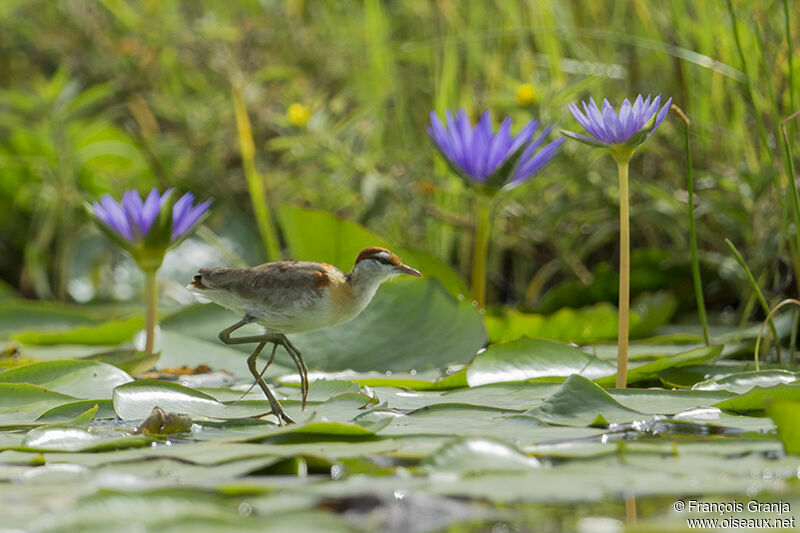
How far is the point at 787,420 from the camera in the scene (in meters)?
1.57

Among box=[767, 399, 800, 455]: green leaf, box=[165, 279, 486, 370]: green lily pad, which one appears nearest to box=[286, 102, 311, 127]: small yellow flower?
box=[165, 279, 486, 370]: green lily pad

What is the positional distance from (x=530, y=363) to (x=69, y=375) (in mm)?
1222

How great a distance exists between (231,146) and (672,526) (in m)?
4.00

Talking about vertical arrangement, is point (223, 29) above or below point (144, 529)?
above

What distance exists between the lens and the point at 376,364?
271 centimetres

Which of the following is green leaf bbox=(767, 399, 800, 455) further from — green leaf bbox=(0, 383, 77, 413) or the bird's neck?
green leaf bbox=(0, 383, 77, 413)

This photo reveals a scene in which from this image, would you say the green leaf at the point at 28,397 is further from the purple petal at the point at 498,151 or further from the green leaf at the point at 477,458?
the purple petal at the point at 498,151

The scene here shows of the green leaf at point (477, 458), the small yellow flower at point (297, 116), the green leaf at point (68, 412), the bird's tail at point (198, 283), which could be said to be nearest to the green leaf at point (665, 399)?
the green leaf at point (477, 458)

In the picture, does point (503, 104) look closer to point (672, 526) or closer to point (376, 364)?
point (376, 364)

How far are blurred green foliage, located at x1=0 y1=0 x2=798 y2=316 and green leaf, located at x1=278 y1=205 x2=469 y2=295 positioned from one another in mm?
439

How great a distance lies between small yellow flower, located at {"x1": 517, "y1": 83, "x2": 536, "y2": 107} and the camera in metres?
3.38

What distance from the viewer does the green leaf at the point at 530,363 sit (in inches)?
93.6

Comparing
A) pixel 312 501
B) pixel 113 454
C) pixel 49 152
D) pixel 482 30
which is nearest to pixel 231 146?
pixel 49 152

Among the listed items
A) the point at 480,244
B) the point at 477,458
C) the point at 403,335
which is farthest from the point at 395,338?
the point at 477,458
